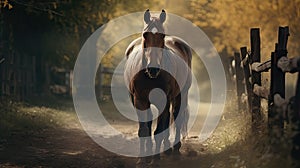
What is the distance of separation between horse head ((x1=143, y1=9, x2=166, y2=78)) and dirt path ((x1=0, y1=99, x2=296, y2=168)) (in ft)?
5.46

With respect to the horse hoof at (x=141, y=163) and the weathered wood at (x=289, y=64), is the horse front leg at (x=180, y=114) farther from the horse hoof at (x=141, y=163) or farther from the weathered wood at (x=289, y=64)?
the weathered wood at (x=289, y=64)

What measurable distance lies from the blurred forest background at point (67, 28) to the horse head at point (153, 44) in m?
6.62

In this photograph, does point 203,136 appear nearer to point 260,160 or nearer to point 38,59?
point 260,160

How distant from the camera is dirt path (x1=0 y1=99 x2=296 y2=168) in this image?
6114 mm

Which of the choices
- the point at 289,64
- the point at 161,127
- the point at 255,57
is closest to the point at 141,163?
the point at 161,127

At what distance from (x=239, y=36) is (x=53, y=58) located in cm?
766

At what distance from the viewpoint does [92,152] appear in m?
8.03

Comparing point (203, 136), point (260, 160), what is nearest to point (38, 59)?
point (203, 136)

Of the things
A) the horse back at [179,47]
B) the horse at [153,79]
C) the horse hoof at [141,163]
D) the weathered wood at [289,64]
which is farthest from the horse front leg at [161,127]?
the weathered wood at [289,64]

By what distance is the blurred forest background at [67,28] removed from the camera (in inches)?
550

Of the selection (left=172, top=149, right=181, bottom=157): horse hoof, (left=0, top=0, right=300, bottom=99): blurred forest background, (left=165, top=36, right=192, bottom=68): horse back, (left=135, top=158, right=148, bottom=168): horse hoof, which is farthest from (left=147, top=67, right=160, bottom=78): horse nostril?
(left=0, top=0, right=300, bottom=99): blurred forest background

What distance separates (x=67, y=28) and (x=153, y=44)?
10.0m

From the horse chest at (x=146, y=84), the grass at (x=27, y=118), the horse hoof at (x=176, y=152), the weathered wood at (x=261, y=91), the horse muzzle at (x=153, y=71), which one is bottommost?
the horse hoof at (x=176, y=152)

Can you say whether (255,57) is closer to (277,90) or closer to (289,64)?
(277,90)
